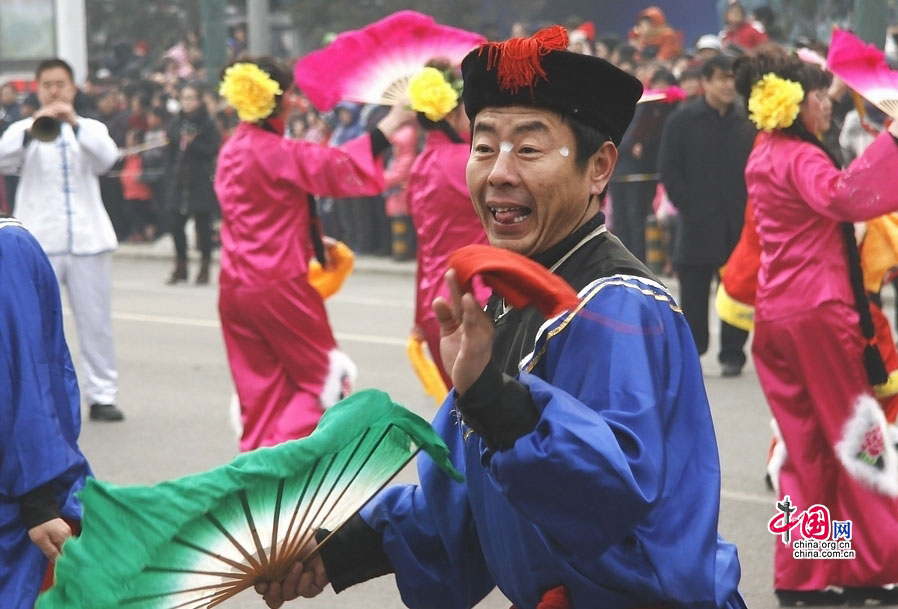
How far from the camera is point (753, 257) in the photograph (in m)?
7.31

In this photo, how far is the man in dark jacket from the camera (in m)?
10.9

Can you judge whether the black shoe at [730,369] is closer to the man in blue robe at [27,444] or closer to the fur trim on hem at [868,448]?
the fur trim on hem at [868,448]

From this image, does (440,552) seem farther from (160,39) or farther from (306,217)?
(160,39)

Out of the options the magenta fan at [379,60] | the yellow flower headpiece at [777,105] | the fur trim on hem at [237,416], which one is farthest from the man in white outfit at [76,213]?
the yellow flower headpiece at [777,105]

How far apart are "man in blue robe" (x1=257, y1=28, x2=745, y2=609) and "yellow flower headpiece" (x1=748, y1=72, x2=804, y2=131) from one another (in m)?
3.36

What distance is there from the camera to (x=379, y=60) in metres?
8.34

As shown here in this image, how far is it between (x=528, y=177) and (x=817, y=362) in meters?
3.43

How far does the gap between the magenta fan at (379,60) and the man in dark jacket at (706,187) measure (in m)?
3.03

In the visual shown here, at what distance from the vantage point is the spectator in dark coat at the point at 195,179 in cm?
1691

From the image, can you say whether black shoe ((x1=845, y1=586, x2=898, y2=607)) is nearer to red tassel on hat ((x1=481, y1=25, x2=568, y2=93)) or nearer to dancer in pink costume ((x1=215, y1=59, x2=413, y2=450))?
dancer in pink costume ((x1=215, y1=59, x2=413, y2=450))

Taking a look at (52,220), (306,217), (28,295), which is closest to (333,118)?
(52,220)

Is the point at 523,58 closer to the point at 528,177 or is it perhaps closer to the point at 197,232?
the point at 528,177

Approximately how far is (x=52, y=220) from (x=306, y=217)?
2.54m

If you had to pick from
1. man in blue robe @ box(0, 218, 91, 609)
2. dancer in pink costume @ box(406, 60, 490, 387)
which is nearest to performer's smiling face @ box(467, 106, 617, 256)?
man in blue robe @ box(0, 218, 91, 609)
